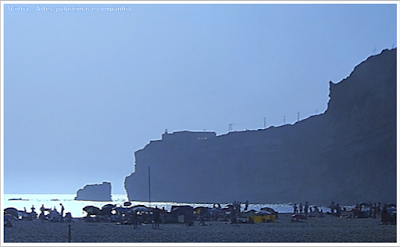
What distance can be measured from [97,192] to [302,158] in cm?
7192

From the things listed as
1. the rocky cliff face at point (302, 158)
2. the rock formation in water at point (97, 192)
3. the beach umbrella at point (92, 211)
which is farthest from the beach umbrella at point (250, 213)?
the rock formation in water at point (97, 192)

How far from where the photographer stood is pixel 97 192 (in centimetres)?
16525

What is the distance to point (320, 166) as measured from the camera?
9450cm

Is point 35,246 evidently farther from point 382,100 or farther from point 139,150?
point 139,150

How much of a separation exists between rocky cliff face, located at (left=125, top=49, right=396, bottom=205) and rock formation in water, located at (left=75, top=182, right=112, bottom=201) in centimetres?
1511

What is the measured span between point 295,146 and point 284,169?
5.42 meters

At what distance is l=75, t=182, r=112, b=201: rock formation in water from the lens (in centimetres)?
16400

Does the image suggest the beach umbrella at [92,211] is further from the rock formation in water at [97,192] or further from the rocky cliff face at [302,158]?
the rock formation in water at [97,192]

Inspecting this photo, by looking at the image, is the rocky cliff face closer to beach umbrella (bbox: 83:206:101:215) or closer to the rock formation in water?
the rock formation in water

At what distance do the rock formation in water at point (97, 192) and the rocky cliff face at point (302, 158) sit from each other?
595 inches

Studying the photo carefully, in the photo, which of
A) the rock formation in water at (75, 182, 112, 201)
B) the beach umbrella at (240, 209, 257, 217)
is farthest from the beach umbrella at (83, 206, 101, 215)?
the rock formation in water at (75, 182, 112, 201)

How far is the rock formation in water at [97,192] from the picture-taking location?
16400cm

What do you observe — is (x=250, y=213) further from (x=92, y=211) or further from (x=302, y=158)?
(x=302, y=158)

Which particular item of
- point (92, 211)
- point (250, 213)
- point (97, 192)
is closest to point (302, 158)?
point (97, 192)
